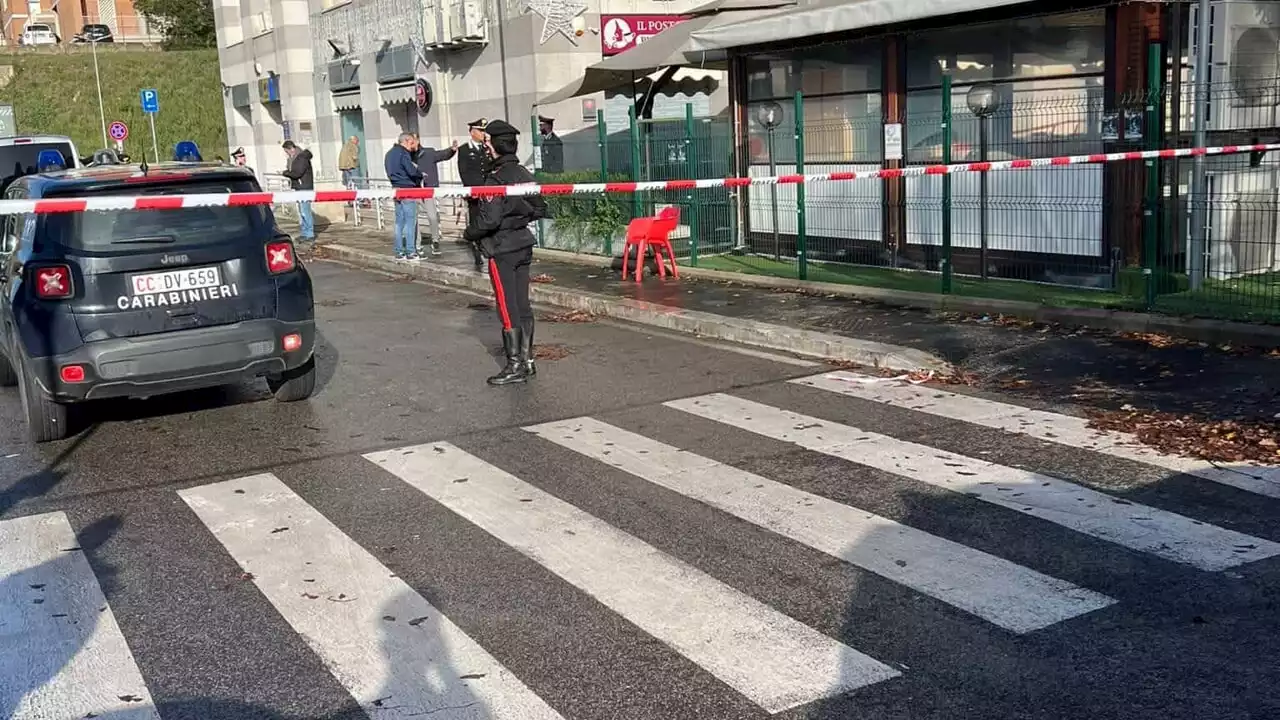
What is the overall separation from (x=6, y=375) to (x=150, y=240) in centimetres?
320

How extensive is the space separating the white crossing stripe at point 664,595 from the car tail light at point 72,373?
2.22 metres

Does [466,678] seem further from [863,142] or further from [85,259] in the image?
[863,142]

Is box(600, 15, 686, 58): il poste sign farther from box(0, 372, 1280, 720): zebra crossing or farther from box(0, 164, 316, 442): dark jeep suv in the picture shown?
box(0, 372, 1280, 720): zebra crossing

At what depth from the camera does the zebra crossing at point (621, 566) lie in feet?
13.6

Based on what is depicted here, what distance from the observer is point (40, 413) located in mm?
7734

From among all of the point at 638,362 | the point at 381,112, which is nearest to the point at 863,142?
the point at 638,362

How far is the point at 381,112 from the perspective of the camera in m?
30.3

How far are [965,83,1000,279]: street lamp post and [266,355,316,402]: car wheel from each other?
7.14 metres

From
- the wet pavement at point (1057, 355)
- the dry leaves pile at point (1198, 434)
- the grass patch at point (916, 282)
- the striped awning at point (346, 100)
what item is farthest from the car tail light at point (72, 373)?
the striped awning at point (346, 100)

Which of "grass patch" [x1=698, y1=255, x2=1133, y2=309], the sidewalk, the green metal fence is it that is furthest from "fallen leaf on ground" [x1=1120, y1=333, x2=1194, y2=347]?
"grass patch" [x1=698, y1=255, x2=1133, y2=309]

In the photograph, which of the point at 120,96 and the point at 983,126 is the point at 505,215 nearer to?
the point at 983,126

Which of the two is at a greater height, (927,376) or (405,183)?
(405,183)

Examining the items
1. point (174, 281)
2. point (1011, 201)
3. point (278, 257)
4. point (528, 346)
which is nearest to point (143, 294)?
point (174, 281)

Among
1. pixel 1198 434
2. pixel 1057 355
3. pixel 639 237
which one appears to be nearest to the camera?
pixel 1198 434
